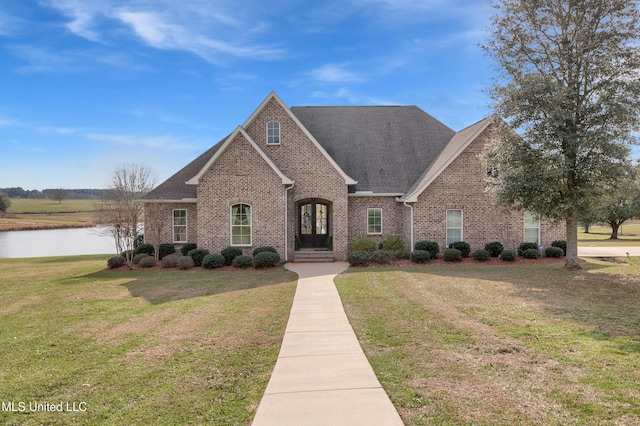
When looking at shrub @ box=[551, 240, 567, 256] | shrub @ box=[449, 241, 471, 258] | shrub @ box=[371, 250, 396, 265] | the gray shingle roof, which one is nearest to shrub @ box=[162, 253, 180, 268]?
shrub @ box=[371, 250, 396, 265]

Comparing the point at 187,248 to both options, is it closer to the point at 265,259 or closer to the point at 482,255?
the point at 265,259

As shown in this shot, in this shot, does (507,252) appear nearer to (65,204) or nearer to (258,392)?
(258,392)

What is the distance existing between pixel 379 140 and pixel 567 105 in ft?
35.2

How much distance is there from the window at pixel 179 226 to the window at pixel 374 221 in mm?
9662

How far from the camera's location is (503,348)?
697 cm

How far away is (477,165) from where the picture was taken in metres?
20.1

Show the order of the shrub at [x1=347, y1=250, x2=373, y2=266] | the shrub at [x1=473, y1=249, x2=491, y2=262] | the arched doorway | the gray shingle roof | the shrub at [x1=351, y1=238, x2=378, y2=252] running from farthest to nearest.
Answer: the arched doorway
the gray shingle roof
the shrub at [x1=351, y1=238, x2=378, y2=252]
the shrub at [x1=473, y1=249, x2=491, y2=262]
the shrub at [x1=347, y1=250, x2=373, y2=266]

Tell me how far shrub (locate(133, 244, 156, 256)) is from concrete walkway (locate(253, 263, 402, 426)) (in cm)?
1394

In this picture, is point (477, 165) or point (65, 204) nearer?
point (477, 165)

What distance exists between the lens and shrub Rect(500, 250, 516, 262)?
1880 cm

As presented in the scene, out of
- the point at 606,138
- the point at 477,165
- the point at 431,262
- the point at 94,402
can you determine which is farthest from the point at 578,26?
the point at 94,402

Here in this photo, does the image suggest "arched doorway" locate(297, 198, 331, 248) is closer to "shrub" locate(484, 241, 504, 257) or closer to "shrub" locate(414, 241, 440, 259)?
"shrub" locate(414, 241, 440, 259)

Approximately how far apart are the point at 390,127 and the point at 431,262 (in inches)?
375

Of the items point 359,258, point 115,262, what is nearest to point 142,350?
point 359,258
